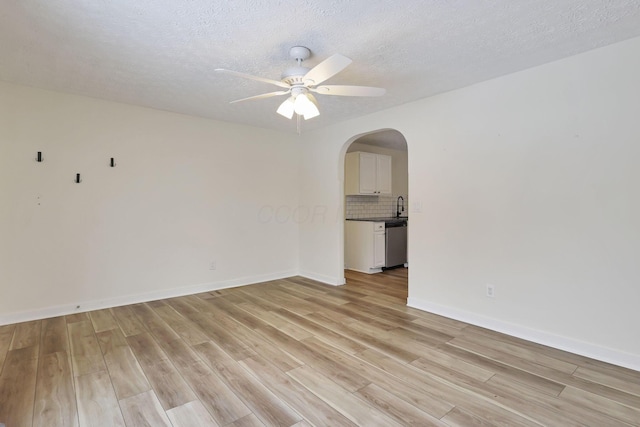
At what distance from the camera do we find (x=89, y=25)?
84.8 inches

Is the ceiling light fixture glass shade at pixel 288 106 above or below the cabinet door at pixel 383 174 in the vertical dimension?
above

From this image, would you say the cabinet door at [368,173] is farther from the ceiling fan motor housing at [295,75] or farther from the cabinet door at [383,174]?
the ceiling fan motor housing at [295,75]

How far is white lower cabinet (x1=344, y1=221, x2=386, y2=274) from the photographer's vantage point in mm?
5621

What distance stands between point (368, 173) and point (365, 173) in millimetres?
86

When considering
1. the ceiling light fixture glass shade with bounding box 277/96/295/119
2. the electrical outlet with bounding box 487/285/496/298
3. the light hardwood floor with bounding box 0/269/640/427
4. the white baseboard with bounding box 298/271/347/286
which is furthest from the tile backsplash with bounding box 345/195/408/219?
the ceiling light fixture glass shade with bounding box 277/96/295/119

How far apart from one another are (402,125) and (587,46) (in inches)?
69.8

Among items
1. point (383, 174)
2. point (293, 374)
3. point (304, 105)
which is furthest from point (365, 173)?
point (293, 374)

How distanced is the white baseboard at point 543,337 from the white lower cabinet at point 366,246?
201 centimetres

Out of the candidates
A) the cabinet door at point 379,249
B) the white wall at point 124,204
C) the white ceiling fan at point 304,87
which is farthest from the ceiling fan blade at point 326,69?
the cabinet door at point 379,249

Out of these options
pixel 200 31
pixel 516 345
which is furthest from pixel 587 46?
pixel 200 31

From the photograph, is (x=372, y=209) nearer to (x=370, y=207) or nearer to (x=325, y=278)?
(x=370, y=207)


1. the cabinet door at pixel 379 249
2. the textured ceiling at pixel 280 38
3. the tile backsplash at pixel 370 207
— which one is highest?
the textured ceiling at pixel 280 38

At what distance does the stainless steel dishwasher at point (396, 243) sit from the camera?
5867 millimetres

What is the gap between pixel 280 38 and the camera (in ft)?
7.62
